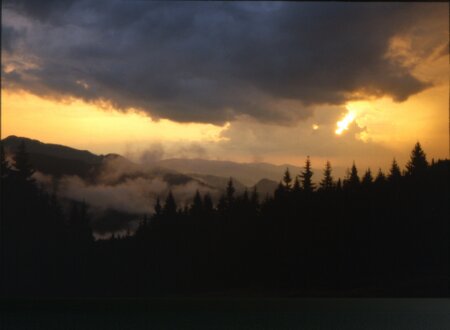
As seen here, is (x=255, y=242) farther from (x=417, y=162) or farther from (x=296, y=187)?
(x=417, y=162)

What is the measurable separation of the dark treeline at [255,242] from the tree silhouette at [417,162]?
0.18m

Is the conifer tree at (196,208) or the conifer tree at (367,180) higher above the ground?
the conifer tree at (367,180)

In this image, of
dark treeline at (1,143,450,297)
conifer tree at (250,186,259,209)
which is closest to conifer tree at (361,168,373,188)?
dark treeline at (1,143,450,297)

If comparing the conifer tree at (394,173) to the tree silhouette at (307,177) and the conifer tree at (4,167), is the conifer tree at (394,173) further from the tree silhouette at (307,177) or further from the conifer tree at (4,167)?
the conifer tree at (4,167)

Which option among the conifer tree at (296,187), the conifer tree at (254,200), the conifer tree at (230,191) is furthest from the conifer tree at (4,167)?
the conifer tree at (296,187)

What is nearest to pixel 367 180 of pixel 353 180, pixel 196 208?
pixel 353 180

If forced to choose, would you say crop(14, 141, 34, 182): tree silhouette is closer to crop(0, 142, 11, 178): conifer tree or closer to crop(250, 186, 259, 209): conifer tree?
crop(0, 142, 11, 178): conifer tree

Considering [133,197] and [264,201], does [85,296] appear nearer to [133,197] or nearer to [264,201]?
[264,201]

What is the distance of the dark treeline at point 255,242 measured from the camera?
325 ft

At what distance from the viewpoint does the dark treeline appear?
99188mm

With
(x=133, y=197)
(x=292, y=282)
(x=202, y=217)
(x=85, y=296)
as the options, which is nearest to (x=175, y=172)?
(x=133, y=197)

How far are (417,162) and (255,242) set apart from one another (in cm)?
3112

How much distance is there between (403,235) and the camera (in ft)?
336

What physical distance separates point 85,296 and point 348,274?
41902 millimetres
